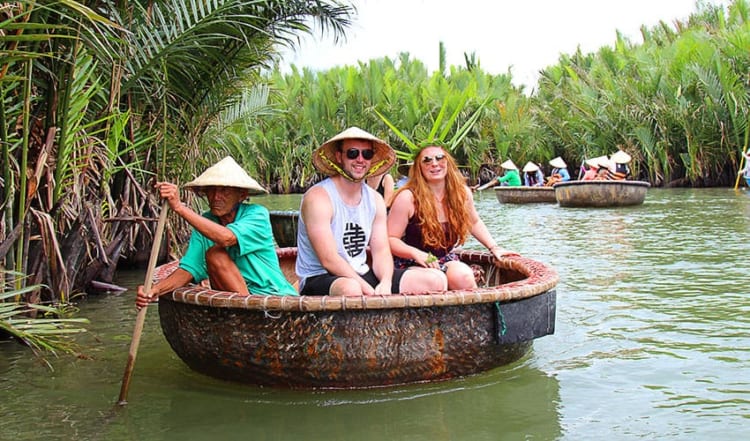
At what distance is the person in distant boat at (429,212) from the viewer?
15.0ft

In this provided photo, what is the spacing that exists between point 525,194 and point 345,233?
13.7 meters

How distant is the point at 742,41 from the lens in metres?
18.4

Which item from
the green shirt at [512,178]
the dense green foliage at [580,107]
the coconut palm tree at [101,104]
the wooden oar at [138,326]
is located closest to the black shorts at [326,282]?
the wooden oar at [138,326]

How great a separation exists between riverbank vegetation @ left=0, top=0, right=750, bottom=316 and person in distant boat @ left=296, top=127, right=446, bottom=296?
47.2 inches

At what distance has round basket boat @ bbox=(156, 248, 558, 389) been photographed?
369 cm

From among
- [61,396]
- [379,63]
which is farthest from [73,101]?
[379,63]

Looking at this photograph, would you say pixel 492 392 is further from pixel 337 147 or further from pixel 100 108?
pixel 100 108

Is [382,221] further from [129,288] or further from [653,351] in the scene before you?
[129,288]

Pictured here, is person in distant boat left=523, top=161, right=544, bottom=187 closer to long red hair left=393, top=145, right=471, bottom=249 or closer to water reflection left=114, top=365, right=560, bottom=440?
long red hair left=393, top=145, right=471, bottom=249

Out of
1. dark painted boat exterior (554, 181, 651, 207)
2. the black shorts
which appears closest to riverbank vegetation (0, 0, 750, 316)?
the black shorts

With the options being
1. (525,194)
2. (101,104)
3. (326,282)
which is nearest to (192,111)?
(101,104)

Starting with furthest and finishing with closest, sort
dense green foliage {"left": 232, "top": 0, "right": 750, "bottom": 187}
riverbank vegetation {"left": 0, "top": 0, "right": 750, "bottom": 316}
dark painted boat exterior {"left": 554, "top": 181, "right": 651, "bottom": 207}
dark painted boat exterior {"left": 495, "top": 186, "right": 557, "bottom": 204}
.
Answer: dense green foliage {"left": 232, "top": 0, "right": 750, "bottom": 187}, dark painted boat exterior {"left": 495, "top": 186, "right": 557, "bottom": 204}, dark painted boat exterior {"left": 554, "top": 181, "right": 651, "bottom": 207}, riverbank vegetation {"left": 0, "top": 0, "right": 750, "bottom": 316}

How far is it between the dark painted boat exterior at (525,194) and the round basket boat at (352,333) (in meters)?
13.5

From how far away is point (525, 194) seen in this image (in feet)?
57.5
